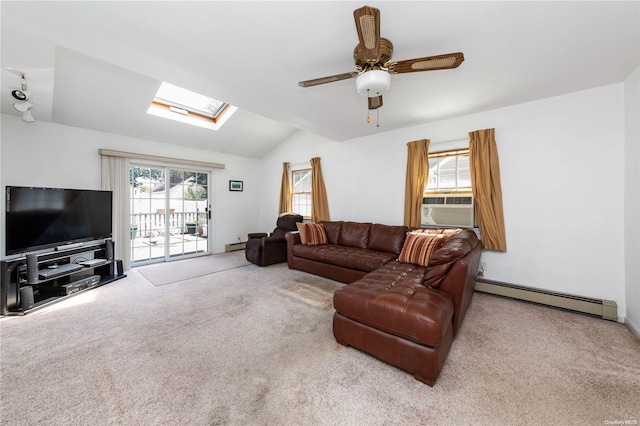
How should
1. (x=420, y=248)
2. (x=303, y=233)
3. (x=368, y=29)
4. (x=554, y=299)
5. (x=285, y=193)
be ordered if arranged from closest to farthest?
(x=368, y=29)
(x=554, y=299)
(x=420, y=248)
(x=303, y=233)
(x=285, y=193)

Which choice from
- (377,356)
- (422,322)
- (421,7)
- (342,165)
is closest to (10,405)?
(377,356)

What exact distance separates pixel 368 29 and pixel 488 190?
2.70 metres

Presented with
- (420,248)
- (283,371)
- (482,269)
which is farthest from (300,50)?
(482,269)

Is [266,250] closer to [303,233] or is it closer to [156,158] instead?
[303,233]

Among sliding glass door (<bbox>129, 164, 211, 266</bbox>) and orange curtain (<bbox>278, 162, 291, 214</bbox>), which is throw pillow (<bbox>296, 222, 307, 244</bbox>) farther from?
sliding glass door (<bbox>129, 164, 211, 266</bbox>)

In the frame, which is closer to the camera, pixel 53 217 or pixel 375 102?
pixel 375 102

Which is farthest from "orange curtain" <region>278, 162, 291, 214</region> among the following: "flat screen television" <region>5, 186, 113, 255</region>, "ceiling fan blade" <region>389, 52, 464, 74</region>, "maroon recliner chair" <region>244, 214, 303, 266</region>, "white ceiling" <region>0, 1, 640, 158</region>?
"ceiling fan blade" <region>389, 52, 464, 74</region>

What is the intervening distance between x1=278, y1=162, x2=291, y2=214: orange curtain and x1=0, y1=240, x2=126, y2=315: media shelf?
323 cm

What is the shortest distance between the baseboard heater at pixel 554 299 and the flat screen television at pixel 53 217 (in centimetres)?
558

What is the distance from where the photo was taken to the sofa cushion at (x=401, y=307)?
1.51 metres

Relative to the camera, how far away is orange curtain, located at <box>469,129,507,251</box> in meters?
3.02

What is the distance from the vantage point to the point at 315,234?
166 inches

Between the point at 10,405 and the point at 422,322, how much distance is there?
2544 mm

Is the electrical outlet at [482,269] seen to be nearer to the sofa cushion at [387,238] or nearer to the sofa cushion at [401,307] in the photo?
the sofa cushion at [387,238]
